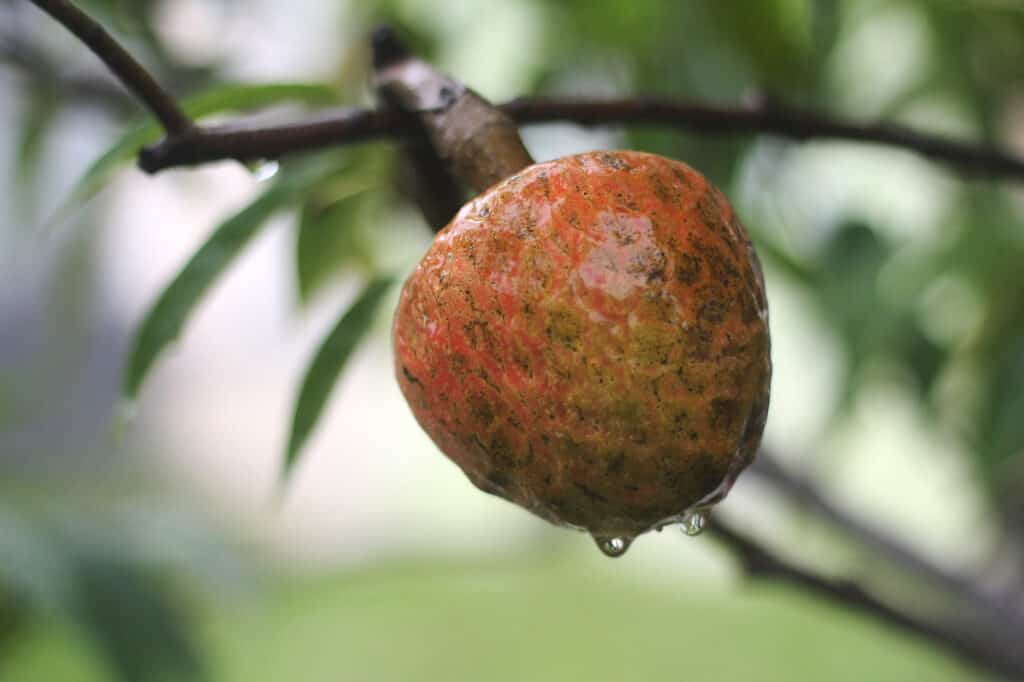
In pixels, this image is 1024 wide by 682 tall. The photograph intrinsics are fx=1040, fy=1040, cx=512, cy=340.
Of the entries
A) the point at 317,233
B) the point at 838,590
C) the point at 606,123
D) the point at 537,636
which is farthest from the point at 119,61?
the point at 537,636

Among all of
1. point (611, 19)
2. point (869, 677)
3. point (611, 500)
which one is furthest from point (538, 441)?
point (869, 677)

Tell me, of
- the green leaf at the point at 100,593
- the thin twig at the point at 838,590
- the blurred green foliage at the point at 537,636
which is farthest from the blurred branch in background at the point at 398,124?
the blurred green foliage at the point at 537,636

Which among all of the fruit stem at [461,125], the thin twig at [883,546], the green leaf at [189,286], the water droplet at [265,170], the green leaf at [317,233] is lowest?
the thin twig at [883,546]

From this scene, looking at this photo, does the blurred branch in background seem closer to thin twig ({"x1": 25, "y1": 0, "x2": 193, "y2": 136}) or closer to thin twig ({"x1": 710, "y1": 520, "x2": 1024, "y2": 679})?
thin twig ({"x1": 25, "y1": 0, "x2": 193, "y2": 136})

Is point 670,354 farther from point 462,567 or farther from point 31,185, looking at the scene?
point 462,567

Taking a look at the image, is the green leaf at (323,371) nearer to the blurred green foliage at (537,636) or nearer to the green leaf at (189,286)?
the green leaf at (189,286)

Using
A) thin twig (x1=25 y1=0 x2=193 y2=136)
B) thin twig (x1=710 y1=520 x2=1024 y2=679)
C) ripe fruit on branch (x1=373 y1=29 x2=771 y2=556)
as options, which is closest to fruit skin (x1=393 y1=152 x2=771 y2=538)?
ripe fruit on branch (x1=373 y1=29 x2=771 y2=556)
